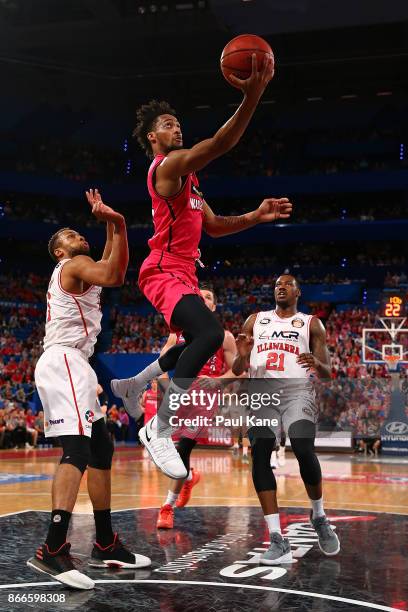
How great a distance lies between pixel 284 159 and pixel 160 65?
6.98 m

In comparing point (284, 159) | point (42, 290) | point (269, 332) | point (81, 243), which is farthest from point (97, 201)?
point (284, 159)

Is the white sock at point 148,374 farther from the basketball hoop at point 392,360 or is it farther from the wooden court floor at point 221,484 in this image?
the basketball hoop at point 392,360

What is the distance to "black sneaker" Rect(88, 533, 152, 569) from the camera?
202 inches

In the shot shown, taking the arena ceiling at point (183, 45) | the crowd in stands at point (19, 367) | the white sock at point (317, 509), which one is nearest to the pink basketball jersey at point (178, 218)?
the white sock at point (317, 509)

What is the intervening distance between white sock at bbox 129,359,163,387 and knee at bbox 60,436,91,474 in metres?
0.73

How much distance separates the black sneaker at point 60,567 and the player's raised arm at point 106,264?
1.78 meters

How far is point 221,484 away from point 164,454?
260 inches

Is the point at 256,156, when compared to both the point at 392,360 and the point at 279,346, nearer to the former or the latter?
the point at 392,360

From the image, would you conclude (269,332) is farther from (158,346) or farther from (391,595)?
(158,346)

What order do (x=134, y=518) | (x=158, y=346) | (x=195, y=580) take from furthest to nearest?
(x=158, y=346) < (x=134, y=518) < (x=195, y=580)

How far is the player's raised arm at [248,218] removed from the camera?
530 cm

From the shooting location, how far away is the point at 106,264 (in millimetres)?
4852

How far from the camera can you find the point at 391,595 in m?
4.34

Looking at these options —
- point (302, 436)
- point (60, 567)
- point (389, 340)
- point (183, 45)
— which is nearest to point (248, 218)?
point (302, 436)
